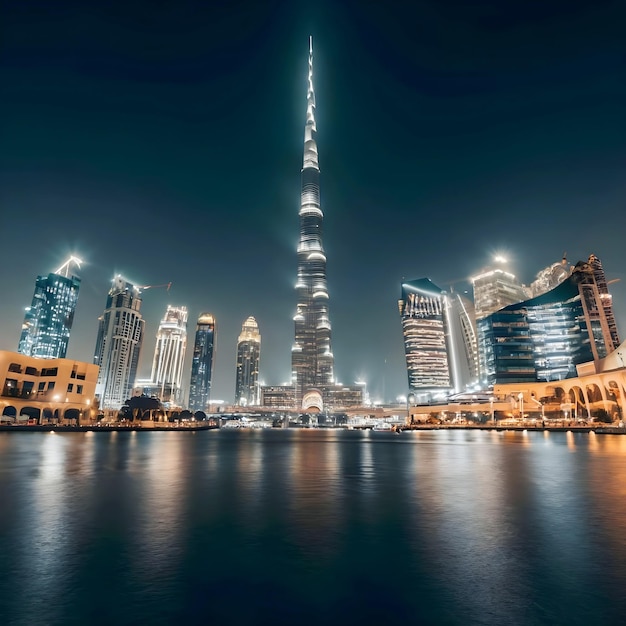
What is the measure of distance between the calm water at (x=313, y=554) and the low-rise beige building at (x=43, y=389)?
120455 millimetres

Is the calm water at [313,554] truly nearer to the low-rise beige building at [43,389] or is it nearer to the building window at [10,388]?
the building window at [10,388]

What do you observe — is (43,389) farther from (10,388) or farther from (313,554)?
(313,554)

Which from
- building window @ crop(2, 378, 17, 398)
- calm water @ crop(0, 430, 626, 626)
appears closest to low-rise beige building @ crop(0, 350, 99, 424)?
building window @ crop(2, 378, 17, 398)

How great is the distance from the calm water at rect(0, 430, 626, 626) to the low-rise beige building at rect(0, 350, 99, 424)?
120 m

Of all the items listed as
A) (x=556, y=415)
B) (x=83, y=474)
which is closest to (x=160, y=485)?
(x=83, y=474)

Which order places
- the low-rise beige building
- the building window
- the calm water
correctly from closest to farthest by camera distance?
the calm water
the building window
the low-rise beige building

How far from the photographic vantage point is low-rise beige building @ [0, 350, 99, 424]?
123000mm

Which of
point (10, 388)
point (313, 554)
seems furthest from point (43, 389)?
point (313, 554)

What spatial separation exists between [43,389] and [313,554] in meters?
147

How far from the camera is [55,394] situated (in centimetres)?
13088

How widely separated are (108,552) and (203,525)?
165 inches

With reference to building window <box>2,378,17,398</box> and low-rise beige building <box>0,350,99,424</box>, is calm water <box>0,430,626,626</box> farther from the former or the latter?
low-rise beige building <box>0,350,99,424</box>

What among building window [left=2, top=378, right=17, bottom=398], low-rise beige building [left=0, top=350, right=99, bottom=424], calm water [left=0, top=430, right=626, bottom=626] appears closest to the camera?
calm water [left=0, top=430, right=626, bottom=626]

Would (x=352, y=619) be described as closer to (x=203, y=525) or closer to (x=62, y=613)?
(x=62, y=613)
